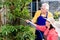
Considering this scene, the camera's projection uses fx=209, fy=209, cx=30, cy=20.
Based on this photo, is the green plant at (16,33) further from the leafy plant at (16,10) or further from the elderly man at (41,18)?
the elderly man at (41,18)

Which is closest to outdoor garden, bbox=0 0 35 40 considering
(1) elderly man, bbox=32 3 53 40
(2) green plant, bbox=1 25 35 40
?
(2) green plant, bbox=1 25 35 40

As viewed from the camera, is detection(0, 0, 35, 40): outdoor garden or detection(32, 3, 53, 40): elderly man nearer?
detection(0, 0, 35, 40): outdoor garden

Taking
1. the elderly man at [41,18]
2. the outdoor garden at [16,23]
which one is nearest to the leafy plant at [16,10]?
the outdoor garden at [16,23]

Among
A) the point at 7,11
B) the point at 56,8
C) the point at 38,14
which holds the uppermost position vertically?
the point at 7,11

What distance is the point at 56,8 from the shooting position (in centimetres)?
1134

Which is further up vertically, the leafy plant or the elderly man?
the leafy plant

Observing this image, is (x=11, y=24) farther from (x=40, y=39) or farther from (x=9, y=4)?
(x=40, y=39)

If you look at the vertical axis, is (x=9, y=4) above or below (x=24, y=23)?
above

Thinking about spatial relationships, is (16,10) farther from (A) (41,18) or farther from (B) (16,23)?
(A) (41,18)

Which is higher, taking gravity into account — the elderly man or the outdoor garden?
the outdoor garden

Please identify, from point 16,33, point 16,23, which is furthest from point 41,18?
point 16,33

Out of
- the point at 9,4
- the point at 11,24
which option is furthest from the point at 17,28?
the point at 9,4

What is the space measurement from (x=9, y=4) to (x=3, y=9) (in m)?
0.20

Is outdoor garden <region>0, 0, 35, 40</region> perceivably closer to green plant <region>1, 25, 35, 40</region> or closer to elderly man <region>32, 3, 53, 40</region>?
green plant <region>1, 25, 35, 40</region>
